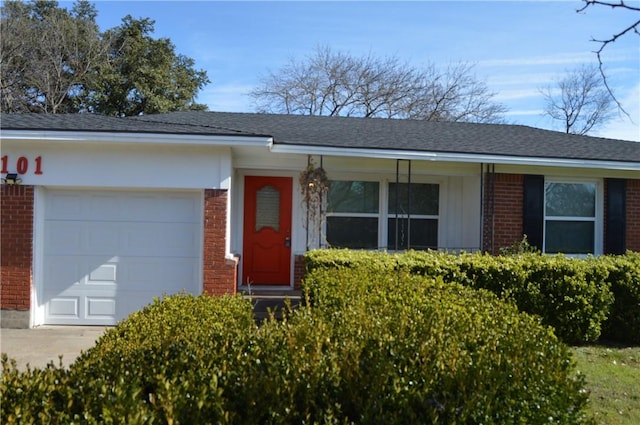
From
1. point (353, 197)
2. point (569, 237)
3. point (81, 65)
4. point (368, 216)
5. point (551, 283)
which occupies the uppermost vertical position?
point (81, 65)

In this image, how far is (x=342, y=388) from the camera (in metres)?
2.34

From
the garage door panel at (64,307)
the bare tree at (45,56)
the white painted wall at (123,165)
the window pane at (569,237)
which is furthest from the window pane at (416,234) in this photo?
the bare tree at (45,56)

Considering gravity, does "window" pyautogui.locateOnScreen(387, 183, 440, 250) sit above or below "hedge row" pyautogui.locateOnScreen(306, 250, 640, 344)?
above

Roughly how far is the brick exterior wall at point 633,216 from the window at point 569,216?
0.67m

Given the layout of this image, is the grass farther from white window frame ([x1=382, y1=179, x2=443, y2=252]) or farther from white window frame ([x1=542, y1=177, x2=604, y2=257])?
white window frame ([x1=382, y1=179, x2=443, y2=252])

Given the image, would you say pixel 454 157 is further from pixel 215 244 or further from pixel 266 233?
pixel 215 244

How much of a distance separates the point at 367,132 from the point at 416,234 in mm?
2391

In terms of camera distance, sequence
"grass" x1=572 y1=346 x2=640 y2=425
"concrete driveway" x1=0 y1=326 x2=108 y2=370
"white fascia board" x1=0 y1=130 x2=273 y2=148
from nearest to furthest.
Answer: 1. "grass" x1=572 y1=346 x2=640 y2=425
2. "concrete driveway" x1=0 y1=326 x2=108 y2=370
3. "white fascia board" x1=0 y1=130 x2=273 y2=148

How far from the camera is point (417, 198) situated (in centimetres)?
Result: 1071

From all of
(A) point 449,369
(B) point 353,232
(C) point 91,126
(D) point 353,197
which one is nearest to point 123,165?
(C) point 91,126

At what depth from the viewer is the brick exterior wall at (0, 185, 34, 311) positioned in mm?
7863

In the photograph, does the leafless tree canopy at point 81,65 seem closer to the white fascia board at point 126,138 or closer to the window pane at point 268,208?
the window pane at point 268,208

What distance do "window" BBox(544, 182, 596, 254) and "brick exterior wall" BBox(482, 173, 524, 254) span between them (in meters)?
0.75

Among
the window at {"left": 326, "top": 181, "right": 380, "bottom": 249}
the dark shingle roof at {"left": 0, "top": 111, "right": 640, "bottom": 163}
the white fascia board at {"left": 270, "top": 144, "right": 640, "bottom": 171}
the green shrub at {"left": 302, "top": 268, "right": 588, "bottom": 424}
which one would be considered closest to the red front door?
the window at {"left": 326, "top": 181, "right": 380, "bottom": 249}
